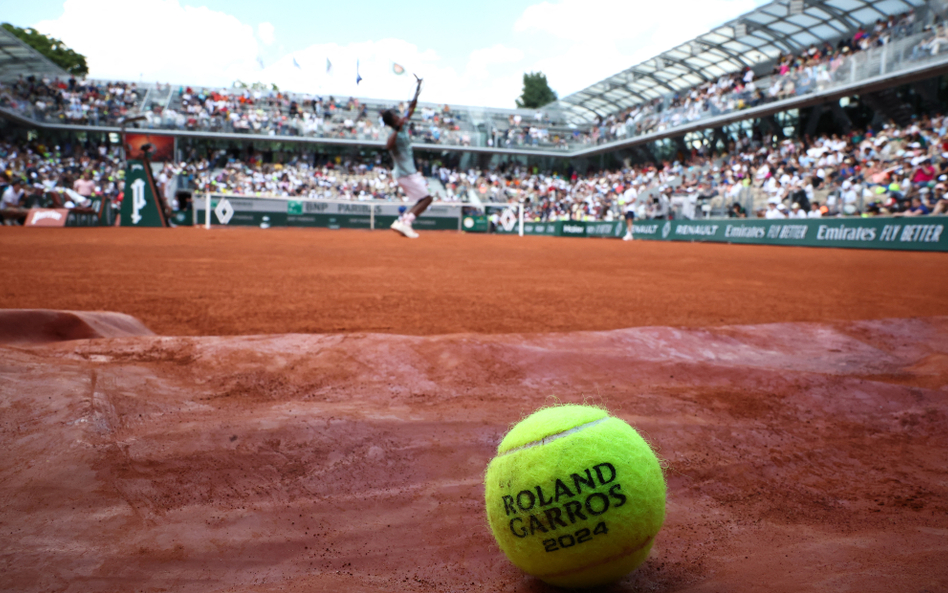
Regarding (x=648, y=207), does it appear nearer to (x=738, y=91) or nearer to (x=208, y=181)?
(x=738, y=91)

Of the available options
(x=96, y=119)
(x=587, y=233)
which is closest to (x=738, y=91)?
(x=587, y=233)

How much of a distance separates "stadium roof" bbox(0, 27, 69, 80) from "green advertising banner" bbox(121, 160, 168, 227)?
54.7 ft

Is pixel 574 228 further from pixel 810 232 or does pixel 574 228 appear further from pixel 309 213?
pixel 309 213

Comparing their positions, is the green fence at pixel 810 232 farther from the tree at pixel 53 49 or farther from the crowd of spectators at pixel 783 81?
the tree at pixel 53 49

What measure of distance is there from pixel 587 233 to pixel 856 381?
85.0 feet

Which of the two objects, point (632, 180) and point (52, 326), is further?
point (632, 180)

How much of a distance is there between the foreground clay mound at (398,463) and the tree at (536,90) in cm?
7249

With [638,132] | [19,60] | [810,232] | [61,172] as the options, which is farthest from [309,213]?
[810,232]

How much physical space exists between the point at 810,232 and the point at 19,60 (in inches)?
1586

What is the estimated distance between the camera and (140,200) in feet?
68.3

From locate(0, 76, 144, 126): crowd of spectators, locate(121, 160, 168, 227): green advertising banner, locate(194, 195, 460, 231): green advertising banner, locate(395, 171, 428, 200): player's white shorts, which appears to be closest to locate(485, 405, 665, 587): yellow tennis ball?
locate(395, 171, 428, 200): player's white shorts

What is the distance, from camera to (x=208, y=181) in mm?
34062

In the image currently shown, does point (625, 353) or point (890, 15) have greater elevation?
point (890, 15)

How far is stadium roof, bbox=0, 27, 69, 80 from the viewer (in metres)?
30.9
